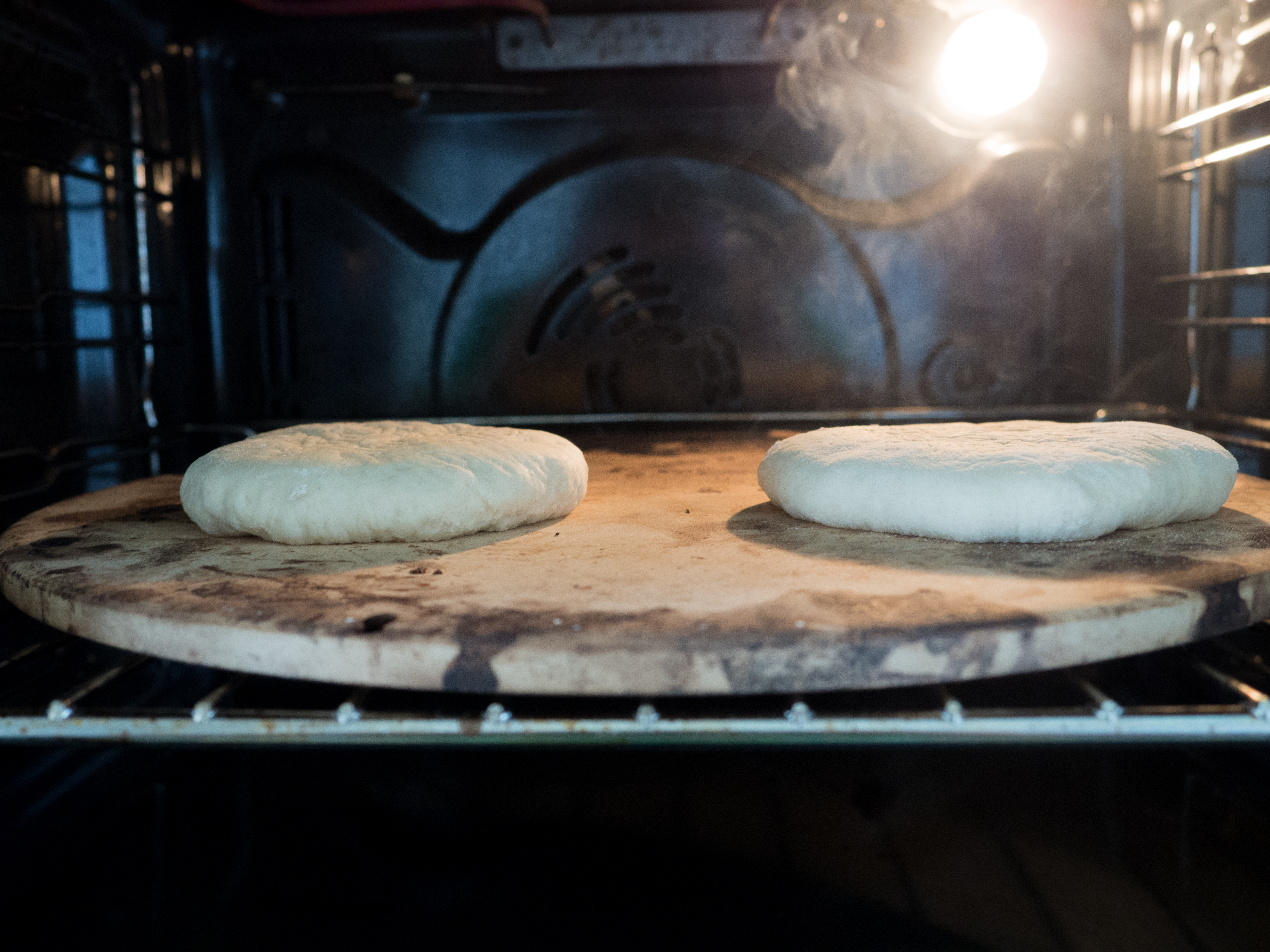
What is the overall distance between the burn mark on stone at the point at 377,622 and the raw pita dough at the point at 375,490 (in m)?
0.26

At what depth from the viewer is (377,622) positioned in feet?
2.15

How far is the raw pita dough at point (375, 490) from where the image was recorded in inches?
35.9

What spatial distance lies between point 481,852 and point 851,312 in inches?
46.7

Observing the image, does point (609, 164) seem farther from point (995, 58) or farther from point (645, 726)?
point (645, 726)

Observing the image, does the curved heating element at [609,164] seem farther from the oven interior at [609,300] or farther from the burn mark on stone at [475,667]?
the burn mark on stone at [475,667]

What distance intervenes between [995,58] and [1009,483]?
953 millimetres

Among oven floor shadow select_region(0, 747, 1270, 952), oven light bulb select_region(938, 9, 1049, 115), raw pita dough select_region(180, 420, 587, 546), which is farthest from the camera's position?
oven light bulb select_region(938, 9, 1049, 115)

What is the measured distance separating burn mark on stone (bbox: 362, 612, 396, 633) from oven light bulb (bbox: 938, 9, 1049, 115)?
4.33ft

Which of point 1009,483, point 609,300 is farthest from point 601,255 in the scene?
point 1009,483

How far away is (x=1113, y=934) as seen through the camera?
771mm

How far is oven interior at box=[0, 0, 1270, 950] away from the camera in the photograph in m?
0.95

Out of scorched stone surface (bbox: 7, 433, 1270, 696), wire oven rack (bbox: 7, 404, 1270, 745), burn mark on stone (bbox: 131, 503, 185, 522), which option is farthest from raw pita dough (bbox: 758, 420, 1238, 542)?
→ burn mark on stone (bbox: 131, 503, 185, 522)

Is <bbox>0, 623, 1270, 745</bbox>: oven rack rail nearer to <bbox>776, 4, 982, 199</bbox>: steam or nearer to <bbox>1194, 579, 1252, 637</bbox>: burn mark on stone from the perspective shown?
<bbox>1194, 579, 1252, 637</bbox>: burn mark on stone

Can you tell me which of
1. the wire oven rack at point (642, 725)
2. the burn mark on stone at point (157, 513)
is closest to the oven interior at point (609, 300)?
the burn mark on stone at point (157, 513)
